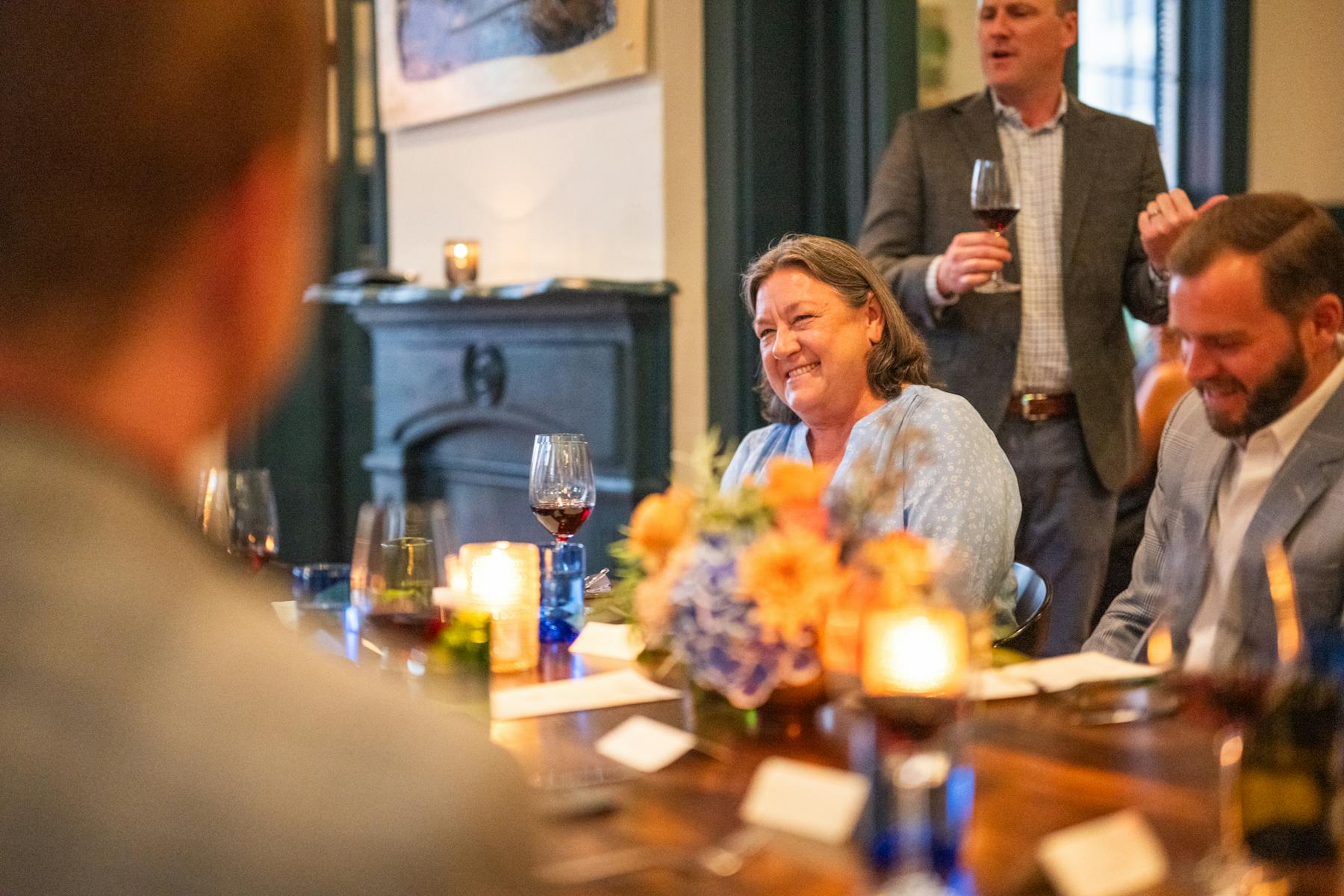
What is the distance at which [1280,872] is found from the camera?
87 centimetres

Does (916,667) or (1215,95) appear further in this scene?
(1215,95)

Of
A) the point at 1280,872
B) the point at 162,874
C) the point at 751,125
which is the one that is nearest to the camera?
the point at 162,874

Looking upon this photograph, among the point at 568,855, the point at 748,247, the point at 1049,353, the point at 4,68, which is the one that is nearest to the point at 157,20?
the point at 4,68

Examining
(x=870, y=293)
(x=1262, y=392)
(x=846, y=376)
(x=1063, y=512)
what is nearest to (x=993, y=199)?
(x=870, y=293)

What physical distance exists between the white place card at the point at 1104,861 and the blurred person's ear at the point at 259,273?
575mm

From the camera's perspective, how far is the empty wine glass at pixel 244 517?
176 cm

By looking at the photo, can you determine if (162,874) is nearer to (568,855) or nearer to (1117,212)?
(568,855)

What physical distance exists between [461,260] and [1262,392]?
2.74 m

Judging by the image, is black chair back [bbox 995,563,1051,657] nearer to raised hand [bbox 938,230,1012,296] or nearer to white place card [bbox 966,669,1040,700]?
white place card [bbox 966,669,1040,700]

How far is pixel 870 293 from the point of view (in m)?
2.22

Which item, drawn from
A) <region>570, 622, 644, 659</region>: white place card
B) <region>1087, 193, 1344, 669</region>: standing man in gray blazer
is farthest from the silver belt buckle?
<region>570, 622, 644, 659</region>: white place card

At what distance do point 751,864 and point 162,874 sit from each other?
0.52m

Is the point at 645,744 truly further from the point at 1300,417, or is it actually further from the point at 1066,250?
the point at 1066,250

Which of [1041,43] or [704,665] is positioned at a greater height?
[1041,43]
